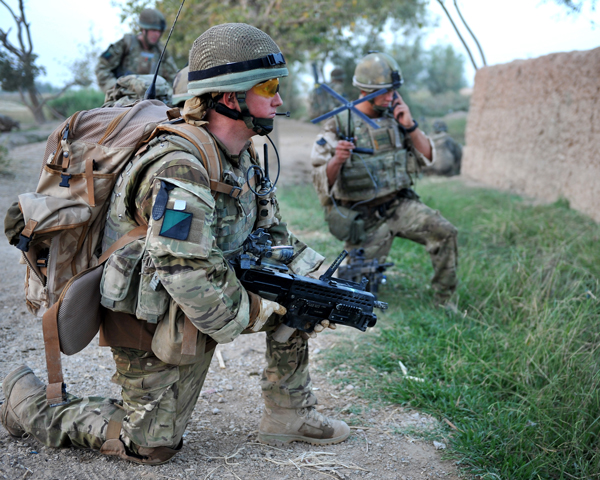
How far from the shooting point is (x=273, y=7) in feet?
28.7

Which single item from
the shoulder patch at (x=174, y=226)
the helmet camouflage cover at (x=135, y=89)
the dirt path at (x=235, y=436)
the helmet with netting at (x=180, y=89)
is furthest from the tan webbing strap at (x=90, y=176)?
the helmet camouflage cover at (x=135, y=89)

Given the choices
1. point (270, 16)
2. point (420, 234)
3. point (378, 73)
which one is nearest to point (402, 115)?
point (378, 73)

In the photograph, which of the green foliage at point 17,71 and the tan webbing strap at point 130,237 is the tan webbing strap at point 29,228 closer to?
the tan webbing strap at point 130,237

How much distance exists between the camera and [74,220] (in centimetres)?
204

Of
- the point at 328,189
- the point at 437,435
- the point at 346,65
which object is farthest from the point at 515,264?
the point at 346,65

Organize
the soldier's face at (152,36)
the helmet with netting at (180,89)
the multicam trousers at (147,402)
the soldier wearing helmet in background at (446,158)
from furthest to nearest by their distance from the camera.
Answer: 1. the soldier wearing helmet in background at (446,158)
2. the soldier's face at (152,36)
3. the helmet with netting at (180,89)
4. the multicam trousers at (147,402)

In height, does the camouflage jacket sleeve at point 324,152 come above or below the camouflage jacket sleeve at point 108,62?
below

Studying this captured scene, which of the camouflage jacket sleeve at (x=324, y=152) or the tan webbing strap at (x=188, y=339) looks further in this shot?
the camouflage jacket sleeve at (x=324, y=152)

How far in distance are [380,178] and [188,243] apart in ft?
9.02

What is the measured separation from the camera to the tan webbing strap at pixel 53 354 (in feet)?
6.52

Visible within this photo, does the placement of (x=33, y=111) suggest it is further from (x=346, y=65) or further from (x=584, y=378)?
(x=584, y=378)

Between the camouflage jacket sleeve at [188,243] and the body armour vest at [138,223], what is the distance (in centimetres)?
4

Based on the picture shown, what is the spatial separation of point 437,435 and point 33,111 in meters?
10.8

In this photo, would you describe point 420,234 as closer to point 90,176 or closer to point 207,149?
point 207,149
